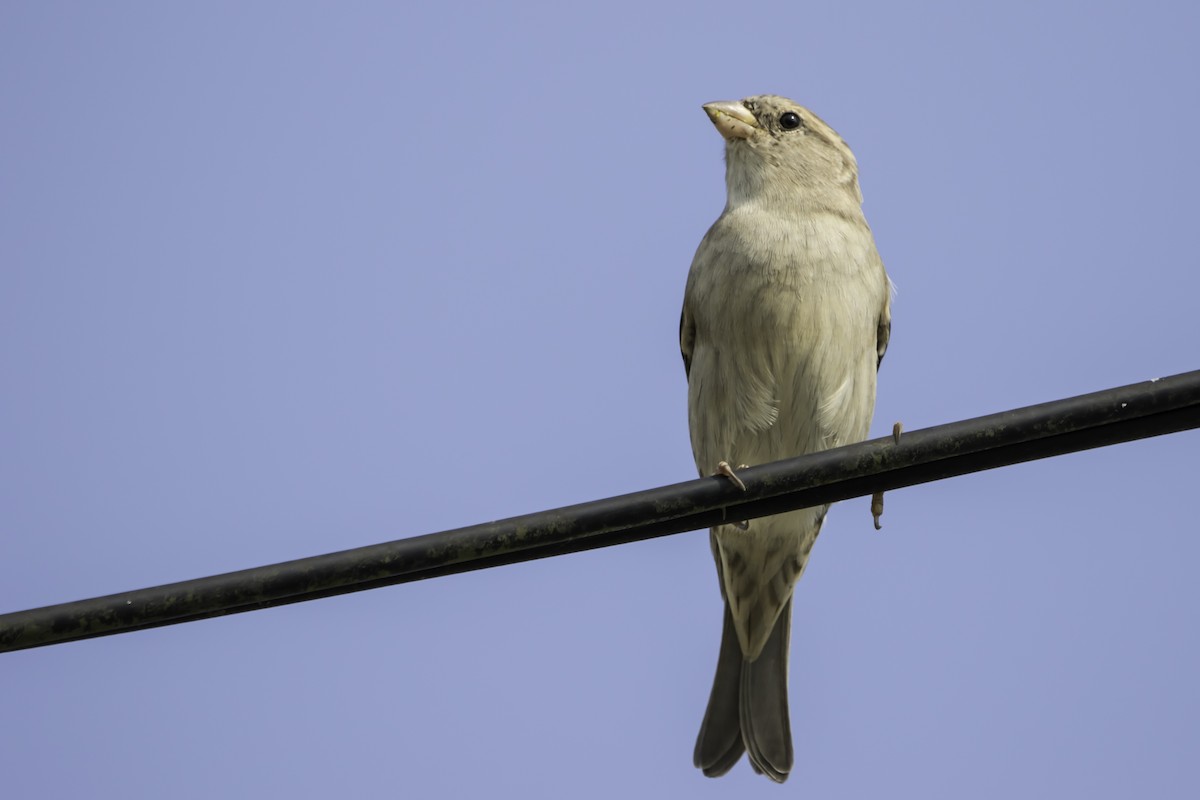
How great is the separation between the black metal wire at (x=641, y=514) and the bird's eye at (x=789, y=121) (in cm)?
337

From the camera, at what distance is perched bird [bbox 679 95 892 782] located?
6.07 metres

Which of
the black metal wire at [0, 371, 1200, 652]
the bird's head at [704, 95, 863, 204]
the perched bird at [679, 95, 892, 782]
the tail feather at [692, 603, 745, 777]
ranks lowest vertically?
the tail feather at [692, 603, 745, 777]

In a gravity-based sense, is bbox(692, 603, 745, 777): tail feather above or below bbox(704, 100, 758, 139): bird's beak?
below

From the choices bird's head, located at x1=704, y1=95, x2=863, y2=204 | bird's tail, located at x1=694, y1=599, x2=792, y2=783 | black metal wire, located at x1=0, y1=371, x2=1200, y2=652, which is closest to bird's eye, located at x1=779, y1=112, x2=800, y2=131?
bird's head, located at x1=704, y1=95, x2=863, y2=204

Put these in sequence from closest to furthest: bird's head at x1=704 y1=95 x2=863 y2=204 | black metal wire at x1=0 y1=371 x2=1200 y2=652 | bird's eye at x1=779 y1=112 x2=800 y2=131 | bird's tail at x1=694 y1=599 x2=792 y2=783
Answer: black metal wire at x1=0 y1=371 x2=1200 y2=652
bird's head at x1=704 y1=95 x2=863 y2=204
bird's tail at x1=694 y1=599 x2=792 y2=783
bird's eye at x1=779 y1=112 x2=800 y2=131

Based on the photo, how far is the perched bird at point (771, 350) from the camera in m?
6.07

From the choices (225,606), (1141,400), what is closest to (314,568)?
(225,606)

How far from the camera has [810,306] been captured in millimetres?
6016

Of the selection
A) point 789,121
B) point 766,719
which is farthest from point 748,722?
point 789,121

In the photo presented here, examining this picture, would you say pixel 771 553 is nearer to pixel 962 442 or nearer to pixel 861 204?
pixel 861 204

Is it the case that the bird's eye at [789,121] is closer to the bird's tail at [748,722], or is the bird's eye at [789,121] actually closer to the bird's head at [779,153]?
the bird's head at [779,153]

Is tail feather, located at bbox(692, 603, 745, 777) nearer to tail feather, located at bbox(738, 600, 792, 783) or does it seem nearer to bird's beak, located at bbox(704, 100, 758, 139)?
tail feather, located at bbox(738, 600, 792, 783)

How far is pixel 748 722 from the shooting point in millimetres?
6777

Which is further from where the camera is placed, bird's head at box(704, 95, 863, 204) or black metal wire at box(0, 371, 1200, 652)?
bird's head at box(704, 95, 863, 204)
